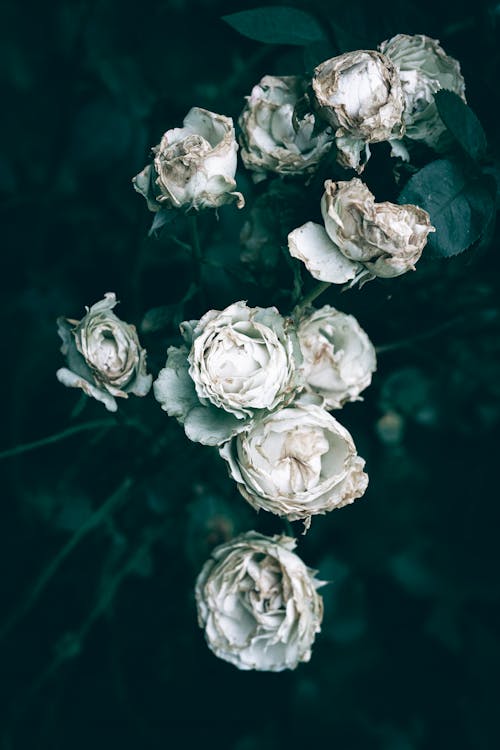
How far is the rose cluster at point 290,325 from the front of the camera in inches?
22.6

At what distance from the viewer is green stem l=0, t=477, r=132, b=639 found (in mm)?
893

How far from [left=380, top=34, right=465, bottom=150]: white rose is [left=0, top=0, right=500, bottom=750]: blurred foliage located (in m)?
0.30

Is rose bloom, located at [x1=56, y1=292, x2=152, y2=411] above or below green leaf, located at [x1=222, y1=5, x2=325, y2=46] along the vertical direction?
below

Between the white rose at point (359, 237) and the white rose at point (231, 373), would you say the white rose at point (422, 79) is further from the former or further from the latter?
the white rose at point (231, 373)

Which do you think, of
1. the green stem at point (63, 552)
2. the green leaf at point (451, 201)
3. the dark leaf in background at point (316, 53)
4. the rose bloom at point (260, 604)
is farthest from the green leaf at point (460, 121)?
the green stem at point (63, 552)

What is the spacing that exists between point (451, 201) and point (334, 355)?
0.19m

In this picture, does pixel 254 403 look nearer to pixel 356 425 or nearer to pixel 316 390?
pixel 316 390

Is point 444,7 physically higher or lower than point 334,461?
higher

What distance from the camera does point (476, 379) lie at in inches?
45.3

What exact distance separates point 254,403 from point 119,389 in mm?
151

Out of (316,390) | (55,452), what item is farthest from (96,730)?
(316,390)

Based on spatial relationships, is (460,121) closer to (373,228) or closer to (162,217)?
(373,228)

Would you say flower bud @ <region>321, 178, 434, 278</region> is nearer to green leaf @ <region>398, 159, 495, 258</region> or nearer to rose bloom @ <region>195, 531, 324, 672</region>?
green leaf @ <region>398, 159, 495, 258</region>

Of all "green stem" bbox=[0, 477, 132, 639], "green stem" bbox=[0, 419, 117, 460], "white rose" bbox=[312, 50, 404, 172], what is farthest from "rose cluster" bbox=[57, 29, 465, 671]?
"green stem" bbox=[0, 477, 132, 639]
